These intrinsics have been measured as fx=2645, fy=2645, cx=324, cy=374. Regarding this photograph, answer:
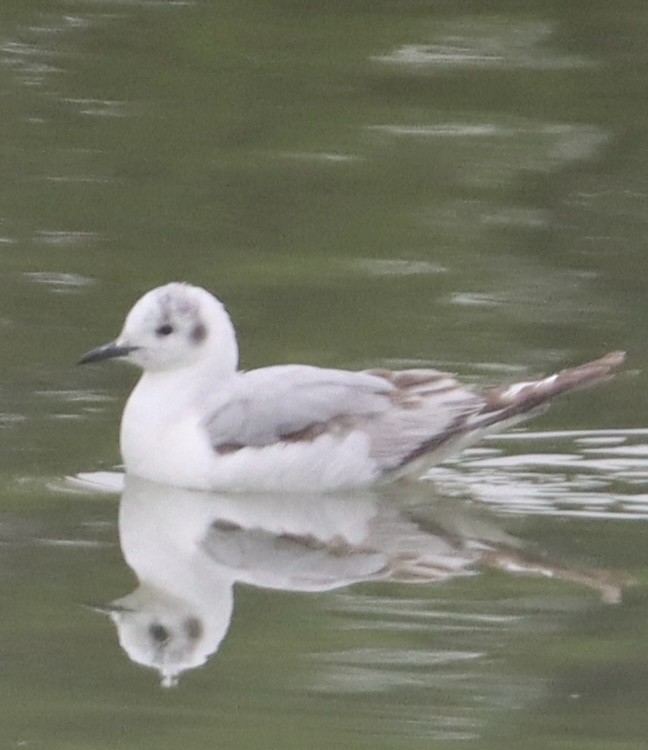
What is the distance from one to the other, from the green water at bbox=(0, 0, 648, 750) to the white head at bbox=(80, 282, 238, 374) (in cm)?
48

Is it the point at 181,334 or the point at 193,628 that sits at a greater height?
the point at 181,334

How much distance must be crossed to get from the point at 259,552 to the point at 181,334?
3.96 feet

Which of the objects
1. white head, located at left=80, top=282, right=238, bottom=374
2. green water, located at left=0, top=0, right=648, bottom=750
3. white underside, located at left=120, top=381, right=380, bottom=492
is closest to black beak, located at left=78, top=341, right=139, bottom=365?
white head, located at left=80, top=282, right=238, bottom=374

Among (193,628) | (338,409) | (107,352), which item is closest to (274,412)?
(338,409)

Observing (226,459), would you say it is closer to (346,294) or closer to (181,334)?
(181,334)

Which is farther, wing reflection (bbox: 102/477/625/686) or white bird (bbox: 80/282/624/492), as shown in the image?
white bird (bbox: 80/282/624/492)

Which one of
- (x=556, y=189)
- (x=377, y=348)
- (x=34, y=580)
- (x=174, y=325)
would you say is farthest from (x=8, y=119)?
(x=34, y=580)

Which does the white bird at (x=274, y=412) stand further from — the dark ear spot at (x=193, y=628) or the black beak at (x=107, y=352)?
the dark ear spot at (x=193, y=628)

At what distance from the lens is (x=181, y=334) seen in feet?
32.3

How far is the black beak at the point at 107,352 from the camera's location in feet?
31.8

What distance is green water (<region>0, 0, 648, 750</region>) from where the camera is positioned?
749cm

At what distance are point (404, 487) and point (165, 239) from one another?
11.1 ft

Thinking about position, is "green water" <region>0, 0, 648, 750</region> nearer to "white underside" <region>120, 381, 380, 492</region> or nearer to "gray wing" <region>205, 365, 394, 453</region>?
"white underside" <region>120, 381, 380, 492</region>

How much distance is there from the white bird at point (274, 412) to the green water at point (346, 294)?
0.78 ft
